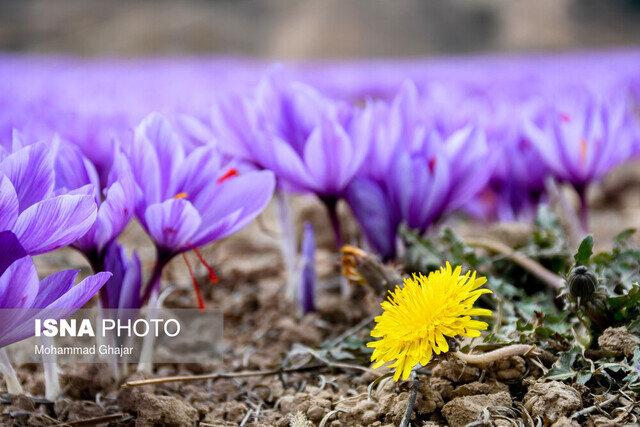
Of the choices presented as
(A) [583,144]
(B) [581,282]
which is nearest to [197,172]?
(B) [581,282]

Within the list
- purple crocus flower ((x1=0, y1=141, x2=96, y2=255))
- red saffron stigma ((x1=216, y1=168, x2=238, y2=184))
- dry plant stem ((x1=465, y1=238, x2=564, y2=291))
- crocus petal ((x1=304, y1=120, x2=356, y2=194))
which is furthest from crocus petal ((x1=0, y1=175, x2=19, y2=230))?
dry plant stem ((x1=465, y1=238, x2=564, y2=291))

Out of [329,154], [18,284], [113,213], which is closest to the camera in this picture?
[18,284]

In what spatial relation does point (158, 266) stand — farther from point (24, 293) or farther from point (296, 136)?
point (296, 136)

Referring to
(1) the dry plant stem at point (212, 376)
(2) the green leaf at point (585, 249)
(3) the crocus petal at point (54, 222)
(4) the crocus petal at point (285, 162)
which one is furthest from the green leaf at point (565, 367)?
(3) the crocus petal at point (54, 222)

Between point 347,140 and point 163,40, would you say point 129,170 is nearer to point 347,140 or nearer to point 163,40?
point 347,140

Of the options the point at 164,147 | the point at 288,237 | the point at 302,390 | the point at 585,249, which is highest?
the point at 164,147

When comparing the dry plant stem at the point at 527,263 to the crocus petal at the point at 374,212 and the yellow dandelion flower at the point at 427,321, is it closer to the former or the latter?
the crocus petal at the point at 374,212

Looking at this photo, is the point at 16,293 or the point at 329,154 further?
the point at 329,154

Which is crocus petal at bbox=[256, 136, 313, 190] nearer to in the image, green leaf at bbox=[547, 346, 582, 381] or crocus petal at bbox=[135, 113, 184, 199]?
crocus petal at bbox=[135, 113, 184, 199]
